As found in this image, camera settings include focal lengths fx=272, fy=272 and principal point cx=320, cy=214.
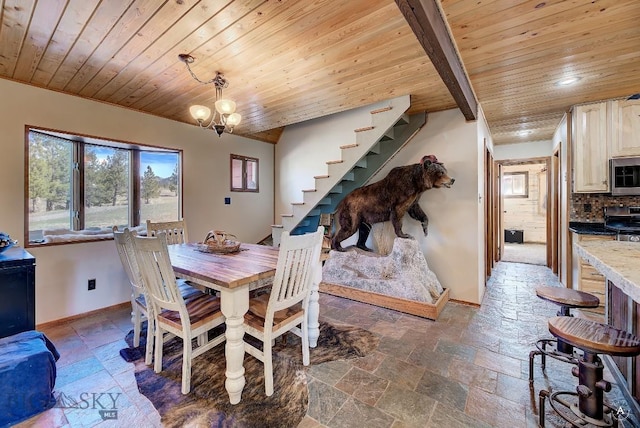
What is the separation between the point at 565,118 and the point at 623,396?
136 inches

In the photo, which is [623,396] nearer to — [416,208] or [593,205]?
[416,208]

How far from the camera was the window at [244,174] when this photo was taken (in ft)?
15.1

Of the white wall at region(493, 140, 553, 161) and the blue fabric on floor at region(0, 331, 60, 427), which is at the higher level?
the white wall at region(493, 140, 553, 161)

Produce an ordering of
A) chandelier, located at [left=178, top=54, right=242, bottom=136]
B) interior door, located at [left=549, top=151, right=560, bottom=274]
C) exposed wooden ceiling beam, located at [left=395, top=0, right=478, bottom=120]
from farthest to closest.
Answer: interior door, located at [left=549, top=151, right=560, bottom=274] → chandelier, located at [left=178, top=54, right=242, bottom=136] → exposed wooden ceiling beam, located at [left=395, top=0, right=478, bottom=120]

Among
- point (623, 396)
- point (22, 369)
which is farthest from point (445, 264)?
point (22, 369)

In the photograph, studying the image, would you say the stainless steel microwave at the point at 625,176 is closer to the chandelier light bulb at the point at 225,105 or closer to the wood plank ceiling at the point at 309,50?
the wood plank ceiling at the point at 309,50

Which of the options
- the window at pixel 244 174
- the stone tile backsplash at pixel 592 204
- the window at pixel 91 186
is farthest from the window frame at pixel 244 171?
the stone tile backsplash at pixel 592 204

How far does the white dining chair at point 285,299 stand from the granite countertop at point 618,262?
150 centimetres

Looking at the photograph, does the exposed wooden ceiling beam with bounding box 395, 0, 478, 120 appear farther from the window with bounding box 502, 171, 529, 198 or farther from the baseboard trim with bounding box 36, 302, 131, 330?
the window with bounding box 502, 171, 529, 198

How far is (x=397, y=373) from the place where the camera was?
1.98 meters

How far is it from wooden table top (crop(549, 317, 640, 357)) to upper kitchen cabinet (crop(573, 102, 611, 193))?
2.77m

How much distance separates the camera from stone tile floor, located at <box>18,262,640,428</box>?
5.21ft

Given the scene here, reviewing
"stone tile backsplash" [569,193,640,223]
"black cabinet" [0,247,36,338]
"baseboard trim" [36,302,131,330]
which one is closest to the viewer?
"black cabinet" [0,247,36,338]

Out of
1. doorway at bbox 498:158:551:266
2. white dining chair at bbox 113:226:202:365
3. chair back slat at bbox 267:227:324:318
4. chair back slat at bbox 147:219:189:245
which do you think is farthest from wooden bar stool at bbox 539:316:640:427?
doorway at bbox 498:158:551:266
